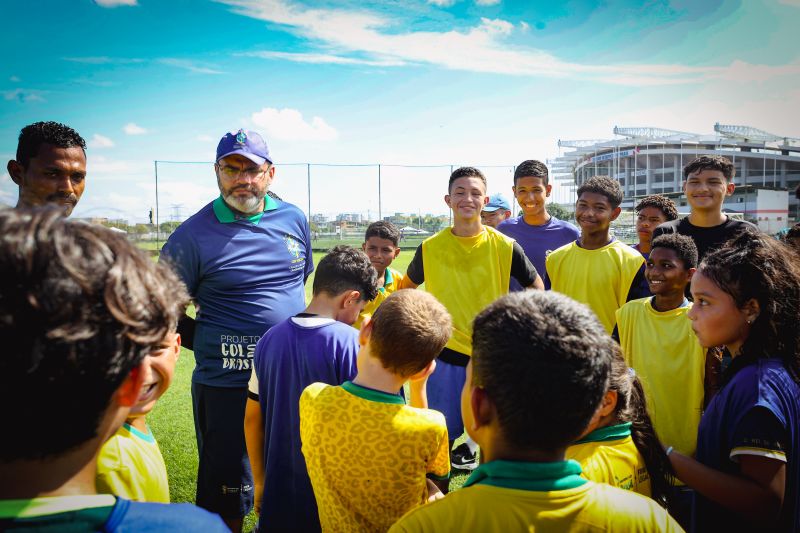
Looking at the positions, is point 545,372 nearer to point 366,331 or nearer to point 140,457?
point 366,331

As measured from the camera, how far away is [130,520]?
34.0 inches

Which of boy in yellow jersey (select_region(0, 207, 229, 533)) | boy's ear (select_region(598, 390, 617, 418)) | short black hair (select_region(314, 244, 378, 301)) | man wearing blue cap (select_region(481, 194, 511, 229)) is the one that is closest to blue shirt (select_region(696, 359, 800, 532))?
boy's ear (select_region(598, 390, 617, 418))

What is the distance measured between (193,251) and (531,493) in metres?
2.51

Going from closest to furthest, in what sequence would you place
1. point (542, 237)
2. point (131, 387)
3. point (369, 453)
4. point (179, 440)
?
point (131, 387) < point (369, 453) < point (179, 440) < point (542, 237)

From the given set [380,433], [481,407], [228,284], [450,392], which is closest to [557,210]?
[450,392]

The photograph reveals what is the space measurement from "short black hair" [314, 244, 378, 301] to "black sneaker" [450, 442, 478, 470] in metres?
2.38

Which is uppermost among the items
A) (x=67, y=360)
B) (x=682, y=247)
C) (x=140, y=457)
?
(x=682, y=247)

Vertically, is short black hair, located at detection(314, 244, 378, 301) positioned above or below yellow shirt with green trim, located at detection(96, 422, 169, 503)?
above

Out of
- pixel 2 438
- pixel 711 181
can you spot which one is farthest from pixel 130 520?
pixel 711 181

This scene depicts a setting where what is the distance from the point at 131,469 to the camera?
4.55 feet

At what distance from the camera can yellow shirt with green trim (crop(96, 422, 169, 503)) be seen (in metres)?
1.34

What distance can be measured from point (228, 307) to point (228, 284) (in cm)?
14

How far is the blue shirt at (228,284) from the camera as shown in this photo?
9.78ft

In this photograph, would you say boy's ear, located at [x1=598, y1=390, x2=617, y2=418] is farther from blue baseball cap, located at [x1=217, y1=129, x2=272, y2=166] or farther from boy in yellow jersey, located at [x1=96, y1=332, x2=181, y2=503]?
Answer: blue baseball cap, located at [x1=217, y1=129, x2=272, y2=166]
